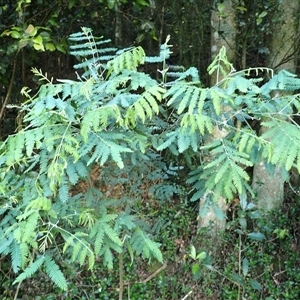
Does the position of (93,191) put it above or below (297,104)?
below

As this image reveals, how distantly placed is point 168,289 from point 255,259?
752mm

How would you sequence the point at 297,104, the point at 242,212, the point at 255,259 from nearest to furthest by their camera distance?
the point at 297,104 → the point at 242,212 → the point at 255,259

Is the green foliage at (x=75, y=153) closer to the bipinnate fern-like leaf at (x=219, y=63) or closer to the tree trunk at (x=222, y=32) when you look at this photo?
the bipinnate fern-like leaf at (x=219, y=63)

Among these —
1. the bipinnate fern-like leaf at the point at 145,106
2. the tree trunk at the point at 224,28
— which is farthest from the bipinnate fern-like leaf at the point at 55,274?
the tree trunk at the point at 224,28

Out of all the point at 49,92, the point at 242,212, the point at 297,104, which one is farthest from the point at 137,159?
the point at 242,212

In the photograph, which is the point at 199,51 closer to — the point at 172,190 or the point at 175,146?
the point at 172,190

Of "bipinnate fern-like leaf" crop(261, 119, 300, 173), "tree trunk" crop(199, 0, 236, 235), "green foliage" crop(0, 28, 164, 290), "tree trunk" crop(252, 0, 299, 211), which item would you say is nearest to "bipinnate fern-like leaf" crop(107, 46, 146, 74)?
"green foliage" crop(0, 28, 164, 290)

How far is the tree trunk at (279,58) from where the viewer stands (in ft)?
11.6

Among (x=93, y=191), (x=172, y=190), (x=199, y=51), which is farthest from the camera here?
(x=199, y=51)

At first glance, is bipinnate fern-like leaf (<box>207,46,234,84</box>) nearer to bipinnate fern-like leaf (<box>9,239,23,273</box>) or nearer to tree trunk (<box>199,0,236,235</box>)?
bipinnate fern-like leaf (<box>9,239,23,273</box>)

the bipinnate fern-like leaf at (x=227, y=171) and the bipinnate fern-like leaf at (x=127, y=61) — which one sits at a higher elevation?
the bipinnate fern-like leaf at (x=127, y=61)

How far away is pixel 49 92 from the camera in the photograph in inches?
63.4

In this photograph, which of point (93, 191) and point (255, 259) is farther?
point (255, 259)

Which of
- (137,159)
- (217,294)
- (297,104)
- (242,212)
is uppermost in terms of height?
(297,104)
